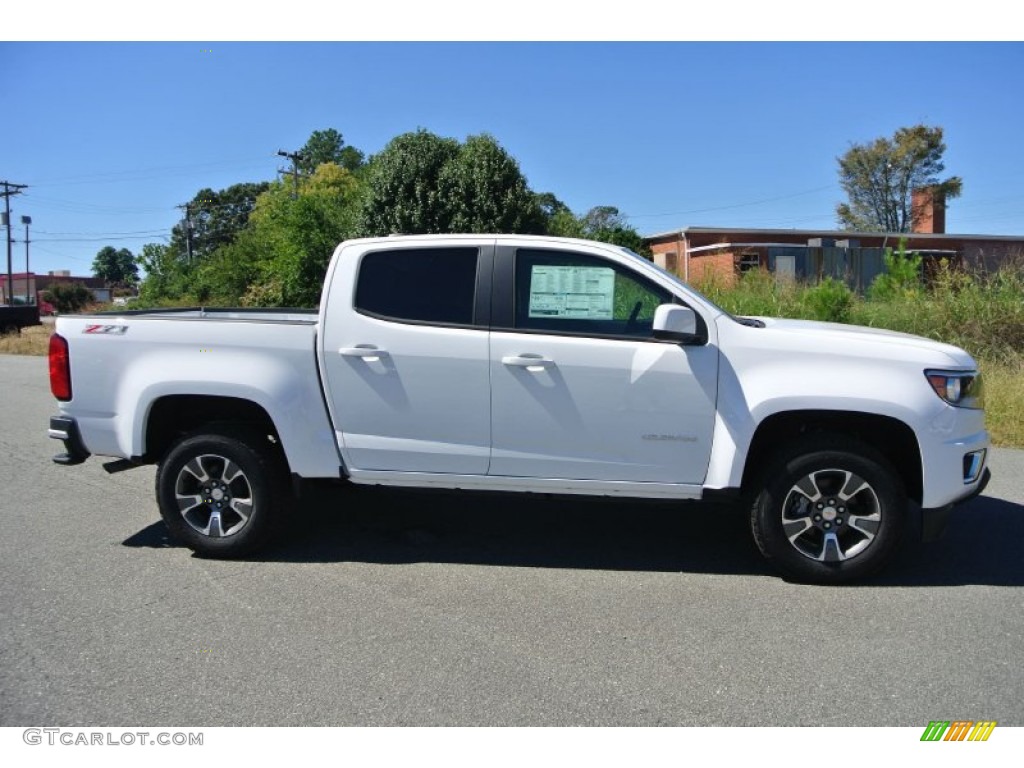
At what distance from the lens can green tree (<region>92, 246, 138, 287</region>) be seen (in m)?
143

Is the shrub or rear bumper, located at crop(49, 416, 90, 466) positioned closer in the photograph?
rear bumper, located at crop(49, 416, 90, 466)

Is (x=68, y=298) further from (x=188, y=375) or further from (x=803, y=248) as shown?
(x=188, y=375)

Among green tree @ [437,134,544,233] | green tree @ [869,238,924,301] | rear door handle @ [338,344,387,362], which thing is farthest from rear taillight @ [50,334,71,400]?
green tree @ [437,134,544,233]

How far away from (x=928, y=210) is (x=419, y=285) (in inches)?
2301

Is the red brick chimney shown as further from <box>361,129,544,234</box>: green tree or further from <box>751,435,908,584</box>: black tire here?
<box>751,435,908,584</box>: black tire

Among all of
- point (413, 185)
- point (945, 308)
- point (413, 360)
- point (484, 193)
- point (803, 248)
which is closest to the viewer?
point (413, 360)

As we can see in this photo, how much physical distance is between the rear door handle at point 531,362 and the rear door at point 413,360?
18cm

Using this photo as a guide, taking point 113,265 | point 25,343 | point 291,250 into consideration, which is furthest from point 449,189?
point 113,265

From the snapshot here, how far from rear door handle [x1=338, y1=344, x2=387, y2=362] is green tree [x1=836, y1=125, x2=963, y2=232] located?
58.0 meters

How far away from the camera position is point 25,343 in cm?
2650

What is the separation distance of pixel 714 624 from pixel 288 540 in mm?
2913

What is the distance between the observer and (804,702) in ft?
11.8

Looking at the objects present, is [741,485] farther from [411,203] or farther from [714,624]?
[411,203]

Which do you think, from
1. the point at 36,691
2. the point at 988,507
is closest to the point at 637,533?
the point at 988,507
